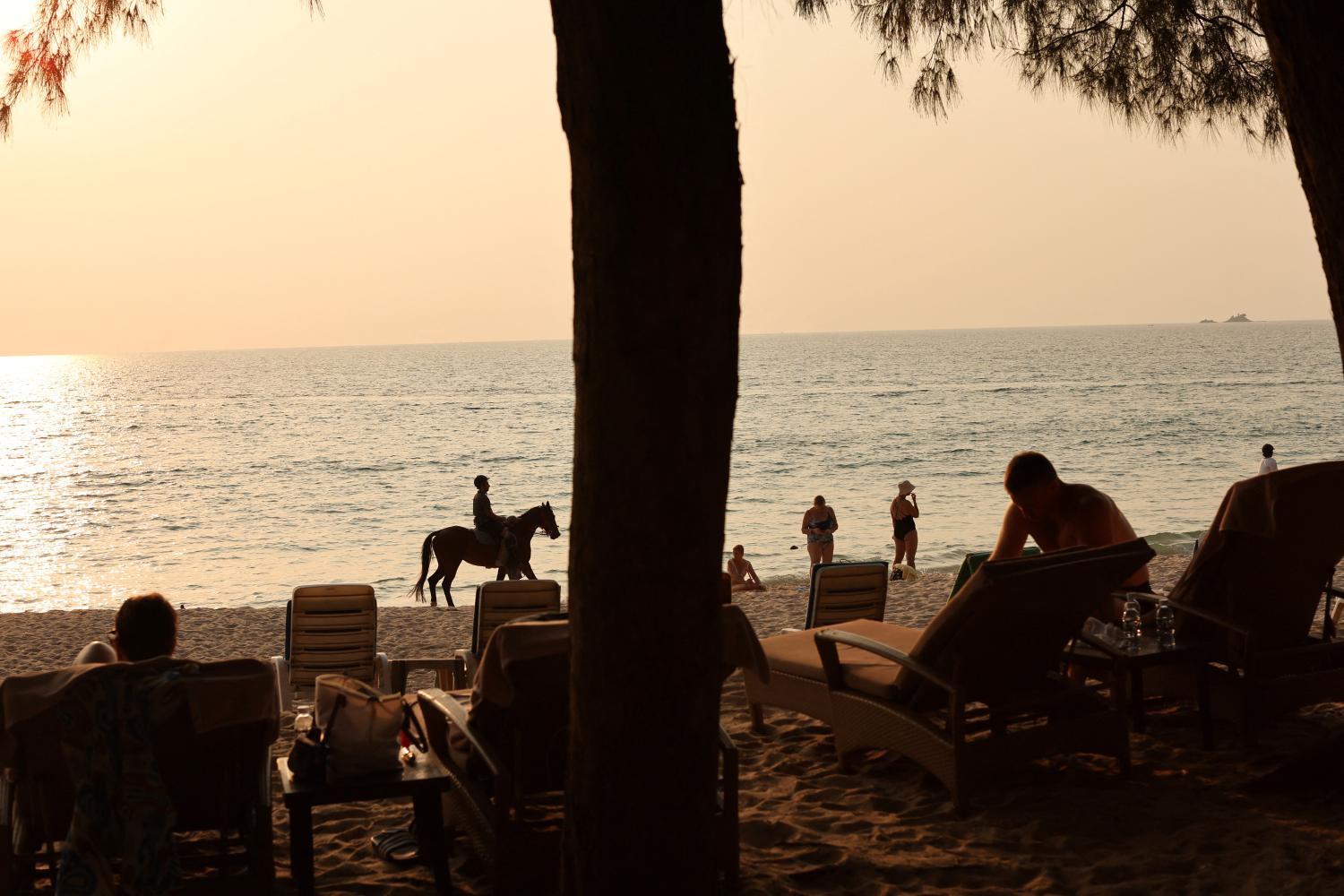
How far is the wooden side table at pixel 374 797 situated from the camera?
396cm

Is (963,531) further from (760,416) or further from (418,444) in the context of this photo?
(760,416)

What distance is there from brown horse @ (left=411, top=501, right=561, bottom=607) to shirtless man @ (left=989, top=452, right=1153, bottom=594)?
11679 mm

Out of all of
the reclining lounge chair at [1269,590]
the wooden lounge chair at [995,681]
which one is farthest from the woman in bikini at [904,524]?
the wooden lounge chair at [995,681]

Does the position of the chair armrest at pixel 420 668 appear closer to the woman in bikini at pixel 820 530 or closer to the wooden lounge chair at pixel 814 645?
the wooden lounge chair at pixel 814 645

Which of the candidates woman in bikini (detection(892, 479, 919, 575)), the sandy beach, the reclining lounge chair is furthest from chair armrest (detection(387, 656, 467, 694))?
woman in bikini (detection(892, 479, 919, 575))

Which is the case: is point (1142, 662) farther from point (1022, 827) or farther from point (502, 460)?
point (502, 460)

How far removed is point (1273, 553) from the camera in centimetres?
539

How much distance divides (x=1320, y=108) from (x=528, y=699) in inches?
120

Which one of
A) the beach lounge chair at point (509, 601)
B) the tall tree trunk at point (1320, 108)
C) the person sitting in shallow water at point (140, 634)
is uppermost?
the tall tree trunk at point (1320, 108)

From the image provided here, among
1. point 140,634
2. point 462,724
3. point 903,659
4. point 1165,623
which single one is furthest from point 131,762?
point 1165,623

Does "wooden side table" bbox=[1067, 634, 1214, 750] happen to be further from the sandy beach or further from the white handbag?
the white handbag

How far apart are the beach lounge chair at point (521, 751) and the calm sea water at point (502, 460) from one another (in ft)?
57.4

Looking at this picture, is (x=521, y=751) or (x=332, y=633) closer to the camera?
(x=521, y=751)

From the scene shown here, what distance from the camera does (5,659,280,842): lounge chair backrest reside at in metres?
3.65
